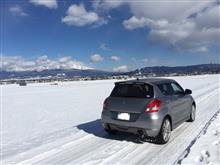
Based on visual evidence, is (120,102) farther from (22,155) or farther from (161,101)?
(22,155)

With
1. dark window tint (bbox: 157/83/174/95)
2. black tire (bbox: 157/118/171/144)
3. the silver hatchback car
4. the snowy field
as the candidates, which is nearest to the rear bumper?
Answer: the silver hatchback car

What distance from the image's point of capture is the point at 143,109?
616 cm

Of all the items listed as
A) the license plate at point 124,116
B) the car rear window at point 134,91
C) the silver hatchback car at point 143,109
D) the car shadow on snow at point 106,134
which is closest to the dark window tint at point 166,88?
the silver hatchback car at point 143,109

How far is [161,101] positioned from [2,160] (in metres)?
4.01

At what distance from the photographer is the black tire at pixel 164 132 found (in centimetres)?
639

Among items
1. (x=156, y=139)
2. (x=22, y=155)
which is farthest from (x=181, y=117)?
(x=22, y=155)

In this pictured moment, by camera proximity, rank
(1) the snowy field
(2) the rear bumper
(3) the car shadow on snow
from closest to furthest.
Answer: (1) the snowy field < (2) the rear bumper < (3) the car shadow on snow

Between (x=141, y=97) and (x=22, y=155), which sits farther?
(x=141, y=97)

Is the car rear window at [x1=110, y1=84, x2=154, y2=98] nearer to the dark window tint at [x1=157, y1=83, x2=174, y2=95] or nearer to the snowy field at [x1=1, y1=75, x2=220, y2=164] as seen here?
the dark window tint at [x1=157, y1=83, x2=174, y2=95]

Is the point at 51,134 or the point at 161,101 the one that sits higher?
the point at 161,101

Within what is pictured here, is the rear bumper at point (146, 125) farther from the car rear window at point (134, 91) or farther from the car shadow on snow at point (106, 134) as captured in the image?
the car shadow on snow at point (106, 134)

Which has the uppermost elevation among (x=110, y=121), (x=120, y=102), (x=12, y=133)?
(x=120, y=102)

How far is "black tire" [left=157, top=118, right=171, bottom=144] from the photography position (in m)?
6.39

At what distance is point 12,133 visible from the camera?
8742 mm
